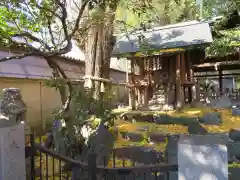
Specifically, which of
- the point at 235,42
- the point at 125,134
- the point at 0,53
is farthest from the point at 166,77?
the point at 0,53

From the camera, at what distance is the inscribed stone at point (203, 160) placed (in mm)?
1965

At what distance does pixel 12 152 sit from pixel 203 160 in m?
2.00

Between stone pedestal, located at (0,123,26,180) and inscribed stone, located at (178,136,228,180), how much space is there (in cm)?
180

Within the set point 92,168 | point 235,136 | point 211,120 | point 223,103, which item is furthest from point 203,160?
point 223,103

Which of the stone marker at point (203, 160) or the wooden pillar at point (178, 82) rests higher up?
the wooden pillar at point (178, 82)

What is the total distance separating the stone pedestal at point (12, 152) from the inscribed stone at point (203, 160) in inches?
71.0

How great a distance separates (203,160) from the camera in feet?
6.52

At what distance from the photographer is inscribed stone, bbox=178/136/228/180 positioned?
1.96 metres

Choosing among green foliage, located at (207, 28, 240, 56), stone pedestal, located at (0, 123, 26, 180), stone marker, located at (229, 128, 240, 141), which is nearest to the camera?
stone pedestal, located at (0, 123, 26, 180)

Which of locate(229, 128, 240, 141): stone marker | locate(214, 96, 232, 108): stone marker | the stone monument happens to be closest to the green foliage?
locate(214, 96, 232, 108): stone marker

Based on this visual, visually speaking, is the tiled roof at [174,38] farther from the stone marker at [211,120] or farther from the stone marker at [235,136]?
the stone marker at [235,136]

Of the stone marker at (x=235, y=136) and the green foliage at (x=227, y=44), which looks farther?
the green foliage at (x=227, y=44)

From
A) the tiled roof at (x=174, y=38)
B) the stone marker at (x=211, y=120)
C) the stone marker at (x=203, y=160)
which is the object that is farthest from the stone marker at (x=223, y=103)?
the stone marker at (x=203, y=160)

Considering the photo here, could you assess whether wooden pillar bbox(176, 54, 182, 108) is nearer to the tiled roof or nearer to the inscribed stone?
the tiled roof
